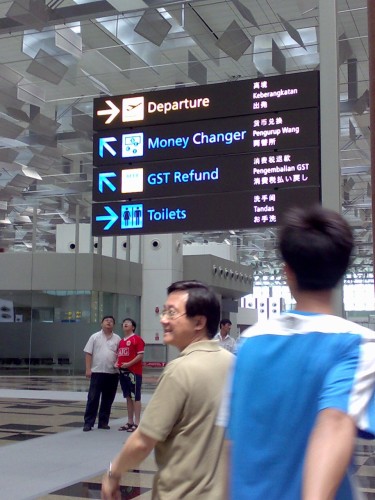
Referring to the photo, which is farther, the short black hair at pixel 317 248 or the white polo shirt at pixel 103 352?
the white polo shirt at pixel 103 352

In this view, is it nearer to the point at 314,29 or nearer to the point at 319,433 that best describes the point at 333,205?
the point at 319,433

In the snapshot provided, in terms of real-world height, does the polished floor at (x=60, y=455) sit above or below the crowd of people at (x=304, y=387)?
below

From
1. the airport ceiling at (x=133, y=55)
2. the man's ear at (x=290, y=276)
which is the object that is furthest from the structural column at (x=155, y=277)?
the man's ear at (x=290, y=276)

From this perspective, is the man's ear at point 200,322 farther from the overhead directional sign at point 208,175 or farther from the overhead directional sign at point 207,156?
the overhead directional sign at point 208,175

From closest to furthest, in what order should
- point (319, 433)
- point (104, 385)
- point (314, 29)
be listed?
point (319, 433) < point (104, 385) < point (314, 29)

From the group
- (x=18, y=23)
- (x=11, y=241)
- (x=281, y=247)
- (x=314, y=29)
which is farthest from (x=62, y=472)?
(x=11, y=241)

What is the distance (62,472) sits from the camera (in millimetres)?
6457

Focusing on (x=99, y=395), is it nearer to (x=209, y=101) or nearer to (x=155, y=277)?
(x=209, y=101)

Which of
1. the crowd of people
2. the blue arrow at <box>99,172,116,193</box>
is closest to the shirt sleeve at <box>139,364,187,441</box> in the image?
the crowd of people

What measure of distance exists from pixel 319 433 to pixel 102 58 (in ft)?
42.7

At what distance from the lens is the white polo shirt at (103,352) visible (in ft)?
30.8

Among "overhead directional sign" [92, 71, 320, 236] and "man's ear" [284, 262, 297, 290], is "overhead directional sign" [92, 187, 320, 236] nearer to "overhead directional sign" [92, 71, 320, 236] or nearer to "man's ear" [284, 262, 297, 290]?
"overhead directional sign" [92, 71, 320, 236]

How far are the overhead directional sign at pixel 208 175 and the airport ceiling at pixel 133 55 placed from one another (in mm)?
3137

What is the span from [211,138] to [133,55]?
826 cm
